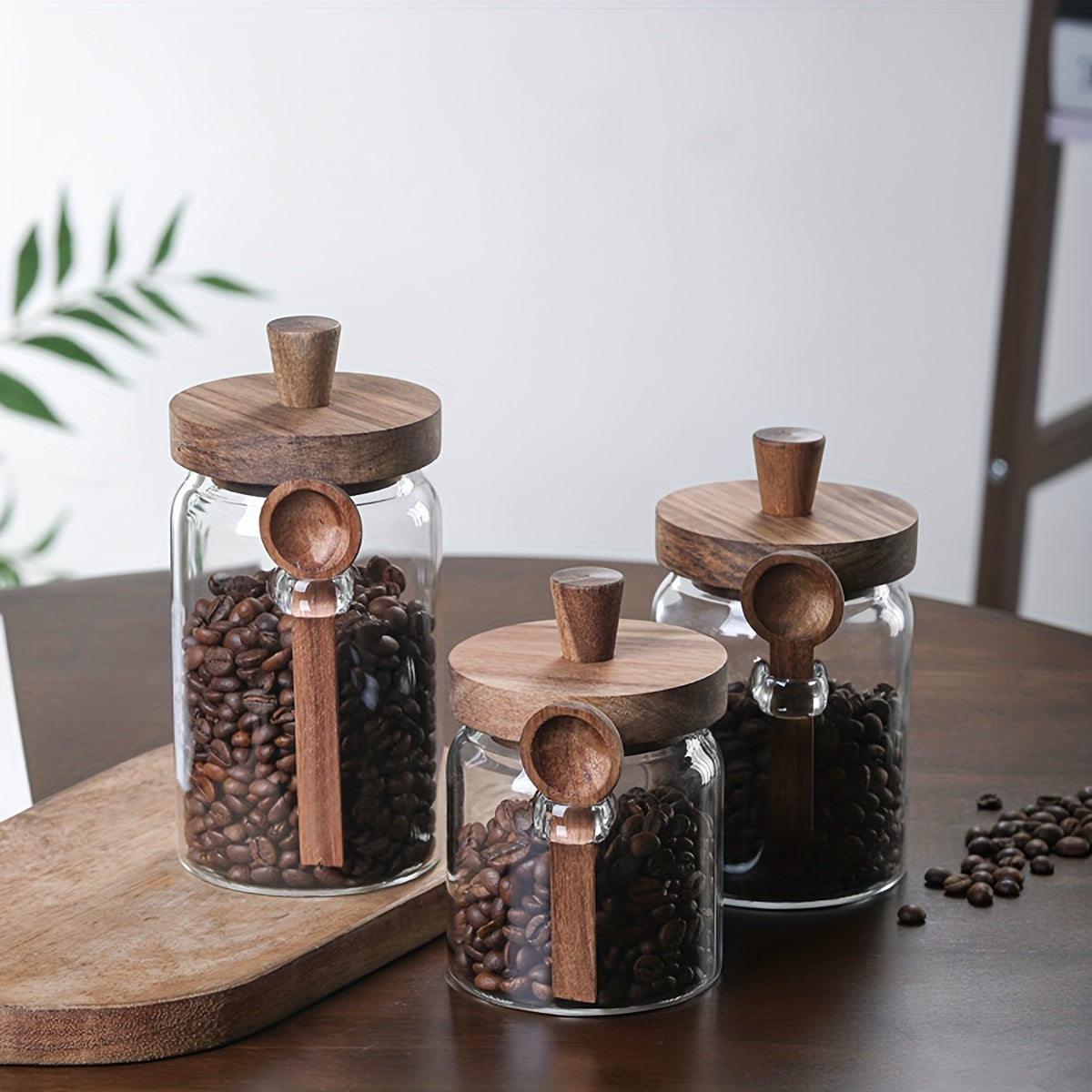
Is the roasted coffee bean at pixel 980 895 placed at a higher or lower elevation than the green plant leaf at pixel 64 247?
lower

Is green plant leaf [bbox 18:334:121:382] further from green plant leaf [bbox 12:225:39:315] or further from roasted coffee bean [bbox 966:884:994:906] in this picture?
roasted coffee bean [bbox 966:884:994:906]

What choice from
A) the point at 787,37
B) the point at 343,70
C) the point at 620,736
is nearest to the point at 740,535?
the point at 620,736

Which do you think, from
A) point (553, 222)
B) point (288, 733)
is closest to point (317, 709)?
point (288, 733)

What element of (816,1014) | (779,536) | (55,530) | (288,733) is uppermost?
(779,536)

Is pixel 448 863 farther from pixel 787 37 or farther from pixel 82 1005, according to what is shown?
pixel 787 37

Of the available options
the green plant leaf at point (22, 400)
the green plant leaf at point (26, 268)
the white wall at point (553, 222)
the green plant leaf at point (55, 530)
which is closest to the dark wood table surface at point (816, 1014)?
the green plant leaf at point (22, 400)

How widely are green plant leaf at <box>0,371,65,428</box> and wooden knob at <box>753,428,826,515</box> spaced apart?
1.25 m

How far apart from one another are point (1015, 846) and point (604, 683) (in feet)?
1.28

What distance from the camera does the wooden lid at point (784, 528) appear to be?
3.14 ft

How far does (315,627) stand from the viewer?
3.13 feet

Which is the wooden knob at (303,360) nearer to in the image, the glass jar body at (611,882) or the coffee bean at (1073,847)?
the glass jar body at (611,882)

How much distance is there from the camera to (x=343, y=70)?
2.75m

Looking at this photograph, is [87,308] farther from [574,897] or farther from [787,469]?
[574,897]

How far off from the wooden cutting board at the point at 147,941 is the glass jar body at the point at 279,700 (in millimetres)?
23
